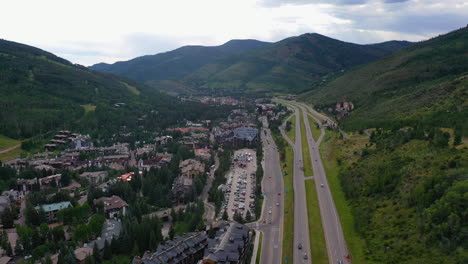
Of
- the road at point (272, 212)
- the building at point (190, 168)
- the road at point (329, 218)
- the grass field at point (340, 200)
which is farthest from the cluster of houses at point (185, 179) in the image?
the grass field at point (340, 200)

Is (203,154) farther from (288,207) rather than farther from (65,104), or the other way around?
(65,104)

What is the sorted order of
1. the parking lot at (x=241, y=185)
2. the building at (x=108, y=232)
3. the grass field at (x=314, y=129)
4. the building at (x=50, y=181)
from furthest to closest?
1. the grass field at (x=314, y=129)
2. the building at (x=50, y=181)
3. the parking lot at (x=241, y=185)
4. the building at (x=108, y=232)

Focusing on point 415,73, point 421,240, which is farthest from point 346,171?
point 415,73

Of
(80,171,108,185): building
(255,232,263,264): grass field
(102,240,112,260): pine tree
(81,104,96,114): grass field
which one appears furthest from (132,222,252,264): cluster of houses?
(81,104,96,114): grass field

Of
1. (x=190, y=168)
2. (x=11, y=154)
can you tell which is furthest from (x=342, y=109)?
(x=11, y=154)

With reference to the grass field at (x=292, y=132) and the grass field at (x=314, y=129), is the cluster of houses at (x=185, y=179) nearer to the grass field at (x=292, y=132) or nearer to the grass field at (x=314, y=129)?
the grass field at (x=292, y=132)
